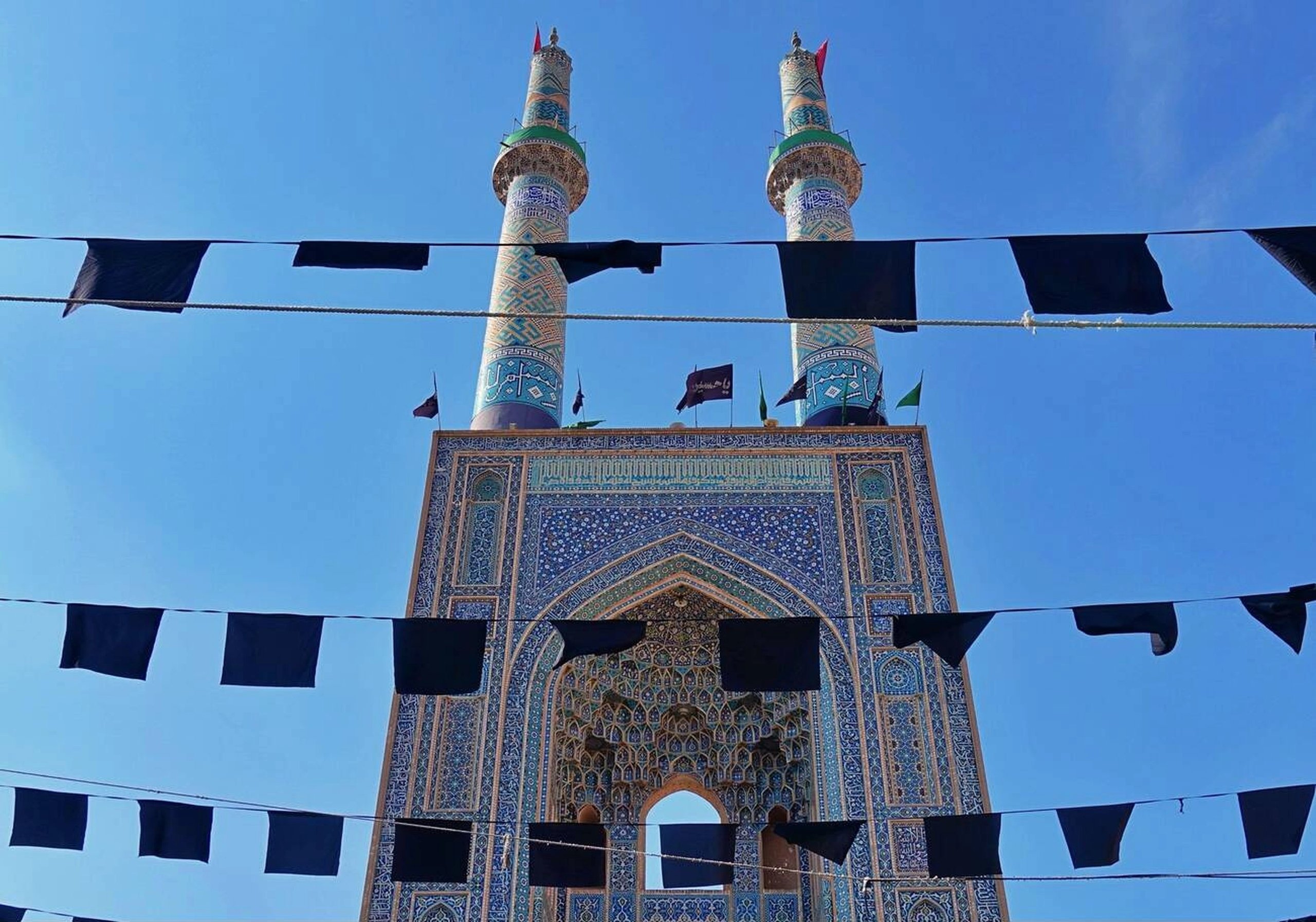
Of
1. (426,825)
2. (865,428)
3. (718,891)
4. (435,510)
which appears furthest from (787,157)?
(426,825)

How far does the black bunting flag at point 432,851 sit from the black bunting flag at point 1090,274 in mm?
4373

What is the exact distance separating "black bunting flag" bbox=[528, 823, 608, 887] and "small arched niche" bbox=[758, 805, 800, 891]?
2279mm

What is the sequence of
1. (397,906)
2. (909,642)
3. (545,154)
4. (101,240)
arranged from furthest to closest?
(545,154) → (397,906) → (909,642) → (101,240)

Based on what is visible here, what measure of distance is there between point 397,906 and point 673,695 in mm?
2781

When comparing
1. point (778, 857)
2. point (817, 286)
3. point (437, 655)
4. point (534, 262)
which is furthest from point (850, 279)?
point (534, 262)

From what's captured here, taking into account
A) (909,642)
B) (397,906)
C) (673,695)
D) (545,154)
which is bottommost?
(397,906)

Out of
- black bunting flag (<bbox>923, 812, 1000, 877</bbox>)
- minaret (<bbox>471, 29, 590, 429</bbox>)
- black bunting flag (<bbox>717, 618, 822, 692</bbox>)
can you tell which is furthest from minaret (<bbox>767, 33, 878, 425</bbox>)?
black bunting flag (<bbox>923, 812, 1000, 877</bbox>)

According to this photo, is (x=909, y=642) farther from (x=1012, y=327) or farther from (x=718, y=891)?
(x=718, y=891)

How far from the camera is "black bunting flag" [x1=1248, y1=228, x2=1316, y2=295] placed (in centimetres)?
538

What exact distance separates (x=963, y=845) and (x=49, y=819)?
16.6ft

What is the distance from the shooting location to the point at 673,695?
9.98m

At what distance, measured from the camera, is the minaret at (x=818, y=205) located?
39.1 ft

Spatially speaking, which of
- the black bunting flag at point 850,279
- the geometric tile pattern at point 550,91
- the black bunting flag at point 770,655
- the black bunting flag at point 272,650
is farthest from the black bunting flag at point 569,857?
the geometric tile pattern at point 550,91

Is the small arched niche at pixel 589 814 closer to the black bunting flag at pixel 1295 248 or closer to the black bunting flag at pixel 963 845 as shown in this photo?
the black bunting flag at pixel 963 845
